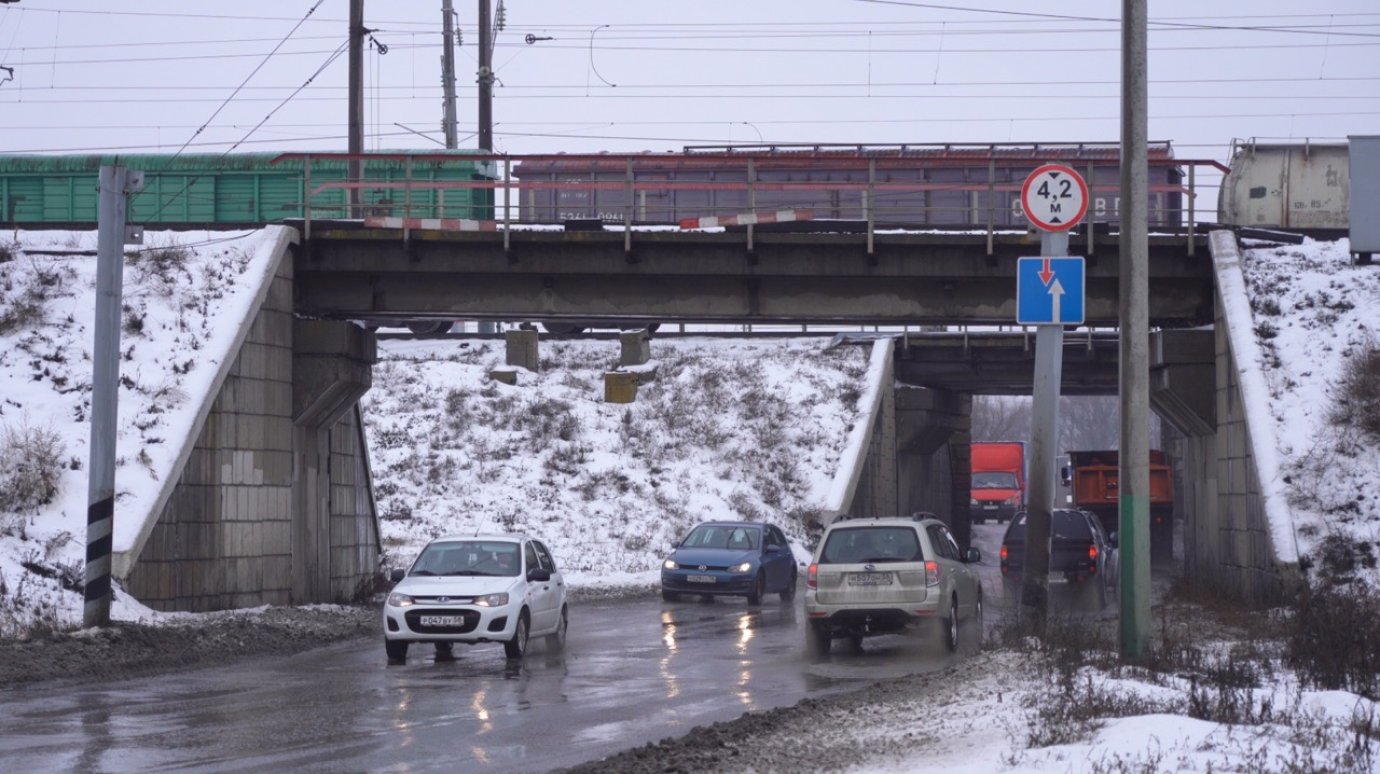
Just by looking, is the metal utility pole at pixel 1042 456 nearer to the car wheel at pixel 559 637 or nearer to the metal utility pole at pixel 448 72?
the car wheel at pixel 559 637

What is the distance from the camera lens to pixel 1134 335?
45.0 feet

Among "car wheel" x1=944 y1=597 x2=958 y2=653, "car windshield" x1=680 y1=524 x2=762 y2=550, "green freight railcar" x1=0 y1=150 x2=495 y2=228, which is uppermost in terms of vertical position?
"green freight railcar" x1=0 y1=150 x2=495 y2=228

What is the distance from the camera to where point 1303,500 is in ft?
75.3

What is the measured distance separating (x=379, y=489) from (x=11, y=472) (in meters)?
17.8

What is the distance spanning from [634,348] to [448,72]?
9.92m

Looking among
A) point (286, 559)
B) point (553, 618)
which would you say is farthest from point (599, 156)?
point (553, 618)

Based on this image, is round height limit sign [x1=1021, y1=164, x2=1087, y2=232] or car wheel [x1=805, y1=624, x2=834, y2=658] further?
car wheel [x1=805, y1=624, x2=834, y2=658]

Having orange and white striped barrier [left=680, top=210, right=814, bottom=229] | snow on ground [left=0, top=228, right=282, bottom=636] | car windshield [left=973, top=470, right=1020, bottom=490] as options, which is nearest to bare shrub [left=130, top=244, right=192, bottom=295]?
snow on ground [left=0, top=228, right=282, bottom=636]

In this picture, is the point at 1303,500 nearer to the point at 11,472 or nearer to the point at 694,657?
the point at 694,657

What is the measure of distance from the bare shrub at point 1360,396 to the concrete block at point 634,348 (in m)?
25.5

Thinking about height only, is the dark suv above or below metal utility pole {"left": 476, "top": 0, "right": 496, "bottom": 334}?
below

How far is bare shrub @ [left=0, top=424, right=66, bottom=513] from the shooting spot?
21.6m

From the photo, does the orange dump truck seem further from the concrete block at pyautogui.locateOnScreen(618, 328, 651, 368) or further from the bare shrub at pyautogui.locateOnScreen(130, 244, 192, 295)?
the bare shrub at pyautogui.locateOnScreen(130, 244, 192, 295)

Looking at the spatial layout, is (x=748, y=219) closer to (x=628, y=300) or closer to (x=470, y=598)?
(x=628, y=300)
